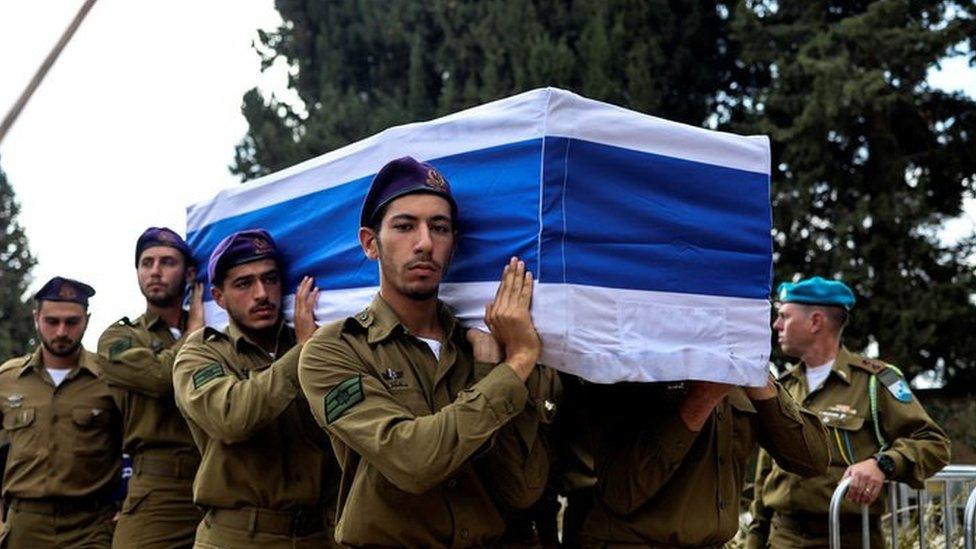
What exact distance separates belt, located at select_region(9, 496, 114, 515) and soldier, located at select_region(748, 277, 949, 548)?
3.00 metres

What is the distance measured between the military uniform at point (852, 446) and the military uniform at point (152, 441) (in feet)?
7.96

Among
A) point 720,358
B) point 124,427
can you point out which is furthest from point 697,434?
point 124,427

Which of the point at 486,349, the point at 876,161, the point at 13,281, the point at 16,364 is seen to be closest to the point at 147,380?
the point at 16,364

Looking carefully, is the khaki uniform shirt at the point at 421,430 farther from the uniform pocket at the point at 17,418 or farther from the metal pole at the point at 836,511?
the uniform pocket at the point at 17,418

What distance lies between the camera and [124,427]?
5820 mm

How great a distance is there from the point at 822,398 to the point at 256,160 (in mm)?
13680

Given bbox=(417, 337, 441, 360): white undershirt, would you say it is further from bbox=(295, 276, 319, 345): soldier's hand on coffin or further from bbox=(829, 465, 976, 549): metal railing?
bbox=(829, 465, 976, 549): metal railing

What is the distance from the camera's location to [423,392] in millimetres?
3445

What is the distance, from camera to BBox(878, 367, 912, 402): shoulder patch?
5.43 metres

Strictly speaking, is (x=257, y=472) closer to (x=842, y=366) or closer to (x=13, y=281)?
(x=842, y=366)

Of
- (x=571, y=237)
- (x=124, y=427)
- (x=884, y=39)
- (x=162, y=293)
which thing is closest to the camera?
(x=571, y=237)

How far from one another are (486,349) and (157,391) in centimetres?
231

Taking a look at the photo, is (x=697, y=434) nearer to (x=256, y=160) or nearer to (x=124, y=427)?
(x=124, y=427)

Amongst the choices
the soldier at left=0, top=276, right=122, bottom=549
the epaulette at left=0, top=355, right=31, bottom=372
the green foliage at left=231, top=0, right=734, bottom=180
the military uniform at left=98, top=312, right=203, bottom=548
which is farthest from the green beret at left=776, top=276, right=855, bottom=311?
the green foliage at left=231, top=0, right=734, bottom=180
